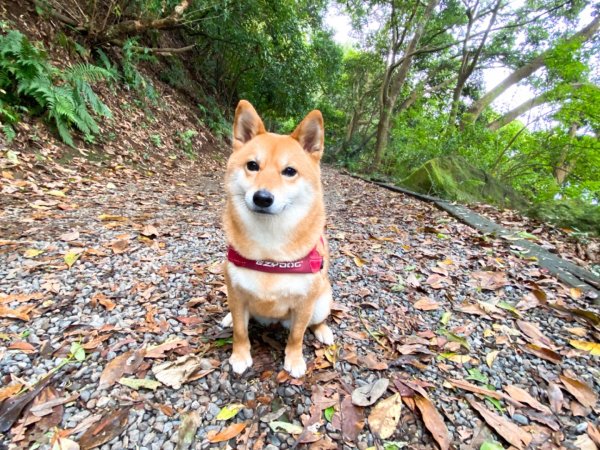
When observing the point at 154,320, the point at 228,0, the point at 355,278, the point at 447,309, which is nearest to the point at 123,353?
the point at 154,320

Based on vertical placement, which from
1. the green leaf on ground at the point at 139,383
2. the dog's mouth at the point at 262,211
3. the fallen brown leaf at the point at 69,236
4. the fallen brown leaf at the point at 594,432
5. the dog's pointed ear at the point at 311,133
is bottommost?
the fallen brown leaf at the point at 594,432

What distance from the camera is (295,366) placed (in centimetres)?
206

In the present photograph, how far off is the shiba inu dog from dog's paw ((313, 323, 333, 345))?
0.28m

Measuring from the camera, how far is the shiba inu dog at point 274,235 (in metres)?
1.87

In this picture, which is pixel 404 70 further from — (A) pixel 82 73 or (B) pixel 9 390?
(B) pixel 9 390

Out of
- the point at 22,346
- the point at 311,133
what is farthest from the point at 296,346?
the point at 22,346

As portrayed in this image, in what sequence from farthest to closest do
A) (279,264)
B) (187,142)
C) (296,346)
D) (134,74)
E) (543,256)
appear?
1. (187,142)
2. (134,74)
3. (543,256)
4. (296,346)
5. (279,264)

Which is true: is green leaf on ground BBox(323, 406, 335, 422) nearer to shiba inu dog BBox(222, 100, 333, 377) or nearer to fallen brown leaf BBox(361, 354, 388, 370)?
shiba inu dog BBox(222, 100, 333, 377)

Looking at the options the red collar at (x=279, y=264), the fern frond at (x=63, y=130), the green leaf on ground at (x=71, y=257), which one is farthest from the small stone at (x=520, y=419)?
the fern frond at (x=63, y=130)

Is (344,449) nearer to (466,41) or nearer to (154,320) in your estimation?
(154,320)

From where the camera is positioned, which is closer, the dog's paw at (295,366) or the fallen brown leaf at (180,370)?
the fallen brown leaf at (180,370)

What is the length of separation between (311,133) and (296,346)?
1441 millimetres

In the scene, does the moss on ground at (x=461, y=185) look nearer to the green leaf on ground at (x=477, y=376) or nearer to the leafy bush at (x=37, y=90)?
the green leaf on ground at (x=477, y=376)

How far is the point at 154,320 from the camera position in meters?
2.37
